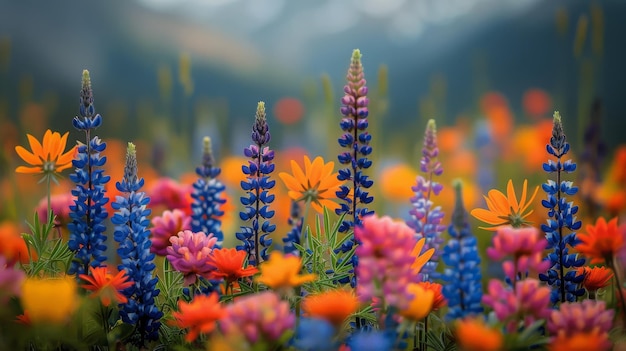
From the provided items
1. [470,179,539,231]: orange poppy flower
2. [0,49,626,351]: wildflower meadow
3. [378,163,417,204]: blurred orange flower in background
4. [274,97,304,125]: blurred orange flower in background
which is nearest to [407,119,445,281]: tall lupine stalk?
[0,49,626,351]: wildflower meadow

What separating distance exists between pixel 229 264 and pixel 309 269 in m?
0.27

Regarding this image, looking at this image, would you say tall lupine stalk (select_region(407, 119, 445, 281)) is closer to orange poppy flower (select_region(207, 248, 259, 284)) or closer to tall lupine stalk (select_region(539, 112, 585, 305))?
tall lupine stalk (select_region(539, 112, 585, 305))

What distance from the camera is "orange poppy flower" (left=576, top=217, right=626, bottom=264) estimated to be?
113 centimetres

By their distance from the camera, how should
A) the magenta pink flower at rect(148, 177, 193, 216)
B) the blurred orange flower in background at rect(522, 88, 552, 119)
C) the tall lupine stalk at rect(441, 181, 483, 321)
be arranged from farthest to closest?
the blurred orange flower in background at rect(522, 88, 552, 119)
the magenta pink flower at rect(148, 177, 193, 216)
the tall lupine stalk at rect(441, 181, 483, 321)

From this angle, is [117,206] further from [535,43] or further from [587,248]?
[535,43]

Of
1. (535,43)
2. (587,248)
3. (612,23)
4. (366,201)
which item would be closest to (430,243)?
(366,201)

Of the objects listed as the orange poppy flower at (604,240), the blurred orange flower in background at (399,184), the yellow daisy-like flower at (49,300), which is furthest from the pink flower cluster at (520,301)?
the blurred orange flower in background at (399,184)

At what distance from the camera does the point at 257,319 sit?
0.89 metres

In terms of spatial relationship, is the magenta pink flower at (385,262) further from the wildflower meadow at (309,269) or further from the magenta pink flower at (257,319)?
the magenta pink flower at (257,319)

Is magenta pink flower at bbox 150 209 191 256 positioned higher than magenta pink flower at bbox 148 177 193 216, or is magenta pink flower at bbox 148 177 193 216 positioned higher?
magenta pink flower at bbox 148 177 193 216

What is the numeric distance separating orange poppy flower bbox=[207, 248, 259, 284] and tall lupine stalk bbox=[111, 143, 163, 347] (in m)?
0.18

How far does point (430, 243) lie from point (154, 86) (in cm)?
678

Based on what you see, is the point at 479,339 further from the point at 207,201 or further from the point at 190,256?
the point at 207,201

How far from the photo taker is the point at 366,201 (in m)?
1.29
